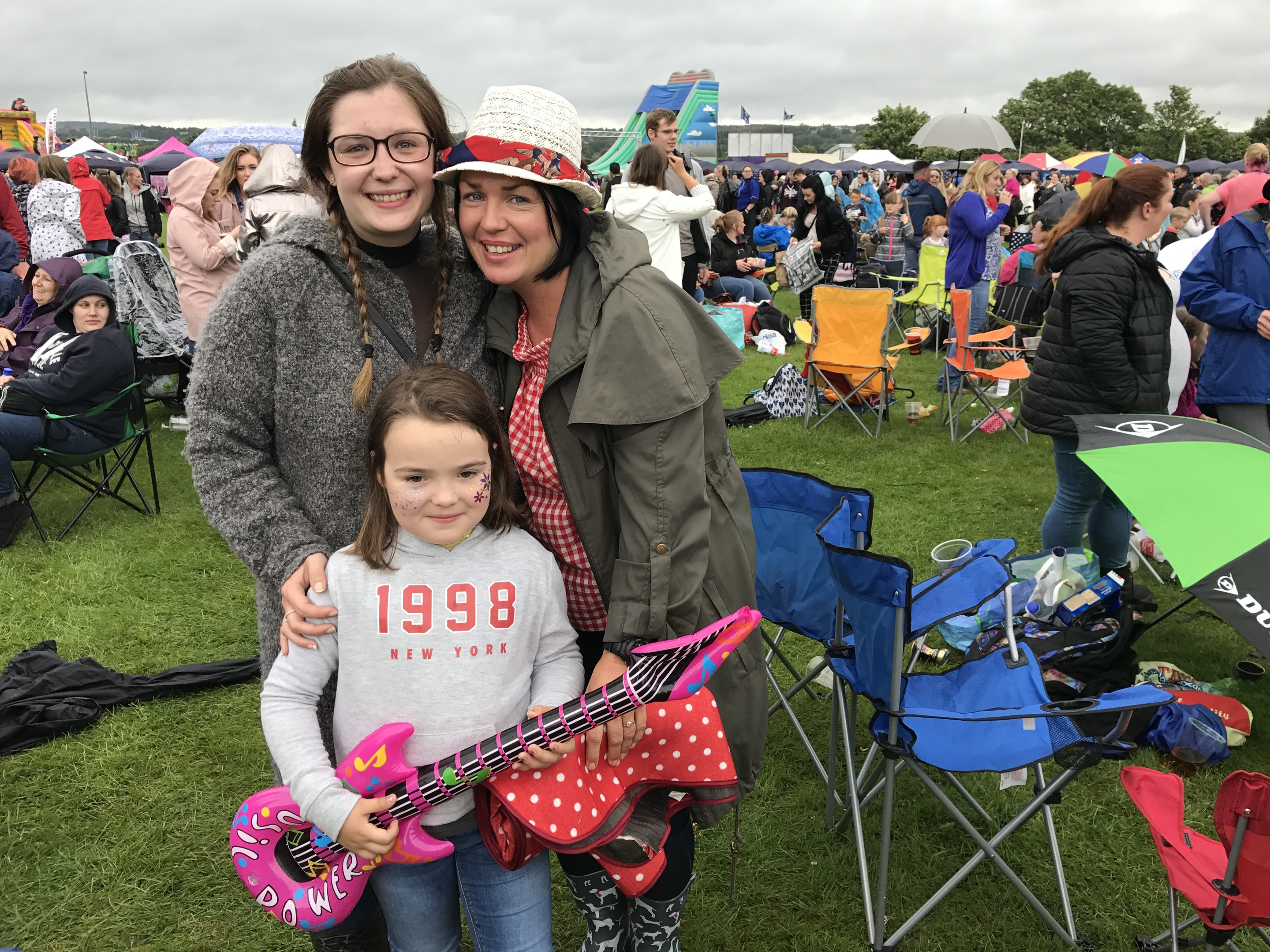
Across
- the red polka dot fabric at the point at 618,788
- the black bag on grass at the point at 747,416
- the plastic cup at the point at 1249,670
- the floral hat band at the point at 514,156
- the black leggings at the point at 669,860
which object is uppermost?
the floral hat band at the point at 514,156

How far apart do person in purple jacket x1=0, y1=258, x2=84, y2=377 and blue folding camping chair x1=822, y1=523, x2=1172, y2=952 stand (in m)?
5.14

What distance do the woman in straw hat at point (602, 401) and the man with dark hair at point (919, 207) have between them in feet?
38.2

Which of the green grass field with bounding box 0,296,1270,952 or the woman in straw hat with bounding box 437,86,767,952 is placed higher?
the woman in straw hat with bounding box 437,86,767,952

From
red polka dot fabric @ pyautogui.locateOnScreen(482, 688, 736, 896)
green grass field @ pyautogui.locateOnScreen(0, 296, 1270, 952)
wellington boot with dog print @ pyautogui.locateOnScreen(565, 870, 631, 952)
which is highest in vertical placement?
red polka dot fabric @ pyautogui.locateOnScreen(482, 688, 736, 896)

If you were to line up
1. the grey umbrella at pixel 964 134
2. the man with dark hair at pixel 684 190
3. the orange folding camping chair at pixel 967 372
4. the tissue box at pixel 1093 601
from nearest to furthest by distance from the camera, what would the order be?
the tissue box at pixel 1093 601 → the orange folding camping chair at pixel 967 372 → the man with dark hair at pixel 684 190 → the grey umbrella at pixel 964 134

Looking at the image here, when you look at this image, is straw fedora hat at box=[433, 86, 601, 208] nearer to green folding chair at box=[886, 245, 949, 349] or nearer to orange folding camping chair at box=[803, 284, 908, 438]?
orange folding camping chair at box=[803, 284, 908, 438]

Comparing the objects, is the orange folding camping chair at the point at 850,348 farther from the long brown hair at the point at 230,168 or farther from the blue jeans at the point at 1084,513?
the long brown hair at the point at 230,168

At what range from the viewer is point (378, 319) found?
153 centimetres

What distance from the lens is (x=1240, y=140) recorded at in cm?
5341

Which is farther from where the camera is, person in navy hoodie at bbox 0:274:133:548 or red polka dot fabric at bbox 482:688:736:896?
person in navy hoodie at bbox 0:274:133:548

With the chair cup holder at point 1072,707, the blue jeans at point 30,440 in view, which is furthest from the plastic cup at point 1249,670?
the blue jeans at point 30,440

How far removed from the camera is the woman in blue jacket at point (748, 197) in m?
17.9

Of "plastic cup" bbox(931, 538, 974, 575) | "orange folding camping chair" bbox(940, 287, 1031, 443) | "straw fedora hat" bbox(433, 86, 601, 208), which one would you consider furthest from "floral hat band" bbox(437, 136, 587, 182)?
"orange folding camping chair" bbox(940, 287, 1031, 443)

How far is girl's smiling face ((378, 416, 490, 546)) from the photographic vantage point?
138 centimetres
